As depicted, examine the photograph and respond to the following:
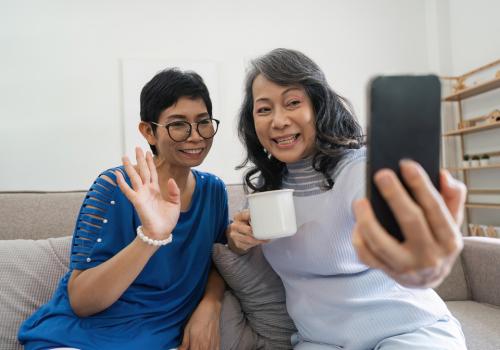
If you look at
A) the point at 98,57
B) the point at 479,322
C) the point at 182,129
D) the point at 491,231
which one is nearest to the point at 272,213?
the point at 182,129

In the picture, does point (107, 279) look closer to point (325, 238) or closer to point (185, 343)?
point (185, 343)

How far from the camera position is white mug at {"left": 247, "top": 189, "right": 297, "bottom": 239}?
2.71 feet

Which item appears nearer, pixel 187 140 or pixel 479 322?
pixel 187 140

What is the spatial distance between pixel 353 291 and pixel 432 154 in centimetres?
58

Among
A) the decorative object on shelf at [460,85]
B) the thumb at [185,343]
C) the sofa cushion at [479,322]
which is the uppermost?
the decorative object on shelf at [460,85]

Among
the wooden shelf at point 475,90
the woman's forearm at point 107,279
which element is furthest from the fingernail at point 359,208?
the wooden shelf at point 475,90

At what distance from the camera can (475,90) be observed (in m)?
3.44

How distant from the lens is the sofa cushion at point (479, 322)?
1.21 m

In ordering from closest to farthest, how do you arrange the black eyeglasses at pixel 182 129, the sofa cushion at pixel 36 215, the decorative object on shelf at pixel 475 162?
1. the black eyeglasses at pixel 182 129
2. the sofa cushion at pixel 36 215
3. the decorative object on shelf at pixel 475 162

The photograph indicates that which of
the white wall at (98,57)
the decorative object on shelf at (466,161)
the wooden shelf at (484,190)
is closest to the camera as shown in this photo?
the white wall at (98,57)

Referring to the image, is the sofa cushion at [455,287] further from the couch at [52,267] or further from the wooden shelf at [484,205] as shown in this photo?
the wooden shelf at [484,205]

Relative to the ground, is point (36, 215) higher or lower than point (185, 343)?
higher

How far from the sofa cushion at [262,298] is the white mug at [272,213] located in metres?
0.40

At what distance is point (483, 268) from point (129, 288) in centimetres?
146
